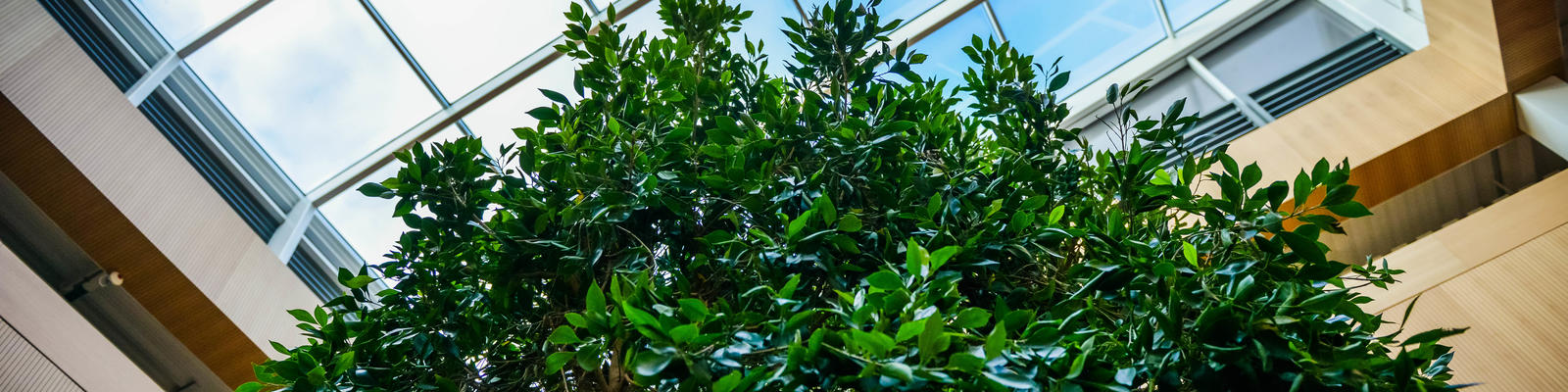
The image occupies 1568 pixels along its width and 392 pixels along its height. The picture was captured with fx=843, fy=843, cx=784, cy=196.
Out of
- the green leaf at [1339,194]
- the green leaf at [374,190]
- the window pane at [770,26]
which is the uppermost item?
the green leaf at [374,190]

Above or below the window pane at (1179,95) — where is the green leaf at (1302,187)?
above

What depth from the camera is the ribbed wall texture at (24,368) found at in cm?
410

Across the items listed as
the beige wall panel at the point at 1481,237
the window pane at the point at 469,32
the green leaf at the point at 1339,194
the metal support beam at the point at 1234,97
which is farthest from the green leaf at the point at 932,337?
the metal support beam at the point at 1234,97

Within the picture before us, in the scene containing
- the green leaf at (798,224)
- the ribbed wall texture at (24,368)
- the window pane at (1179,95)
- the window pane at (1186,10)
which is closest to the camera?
the green leaf at (798,224)

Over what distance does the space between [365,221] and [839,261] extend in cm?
671

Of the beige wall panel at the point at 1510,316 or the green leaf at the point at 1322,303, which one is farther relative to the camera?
the beige wall panel at the point at 1510,316

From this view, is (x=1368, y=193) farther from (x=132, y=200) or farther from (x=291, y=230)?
(x=132, y=200)

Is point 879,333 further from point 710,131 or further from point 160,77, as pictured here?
point 160,77

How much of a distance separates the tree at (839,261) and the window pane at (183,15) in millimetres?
5045

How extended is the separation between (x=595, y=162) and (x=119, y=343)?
6.18 m

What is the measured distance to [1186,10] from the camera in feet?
24.7

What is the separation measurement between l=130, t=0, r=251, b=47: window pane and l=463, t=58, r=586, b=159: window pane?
1.90 metres

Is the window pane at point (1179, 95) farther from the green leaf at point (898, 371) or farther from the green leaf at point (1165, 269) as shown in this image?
the green leaf at point (898, 371)

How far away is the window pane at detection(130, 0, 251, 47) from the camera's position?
640 centimetres
